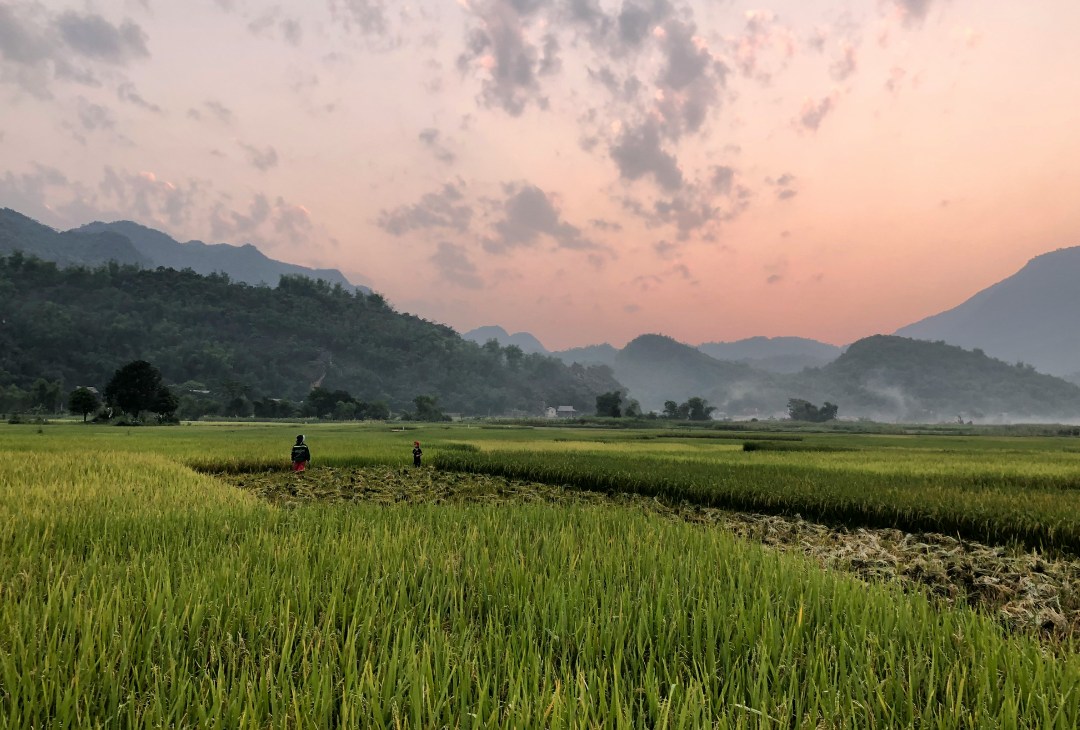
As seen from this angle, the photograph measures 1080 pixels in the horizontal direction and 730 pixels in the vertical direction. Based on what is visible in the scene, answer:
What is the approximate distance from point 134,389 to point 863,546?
68928 millimetres

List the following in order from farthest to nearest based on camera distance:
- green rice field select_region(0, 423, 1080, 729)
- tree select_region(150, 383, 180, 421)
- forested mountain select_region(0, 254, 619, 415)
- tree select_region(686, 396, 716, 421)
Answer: tree select_region(686, 396, 716, 421) < forested mountain select_region(0, 254, 619, 415) < tree select_region(150, 383, 180, 421) < green rice field select_region(0, 423, 1080, 729)

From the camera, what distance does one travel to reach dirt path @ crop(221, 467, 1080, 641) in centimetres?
543

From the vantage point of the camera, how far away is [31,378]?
93.9 m

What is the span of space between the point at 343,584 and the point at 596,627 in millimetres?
2142

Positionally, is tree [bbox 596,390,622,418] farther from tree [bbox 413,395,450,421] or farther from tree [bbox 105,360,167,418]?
tree [bbox 105,360,167,418]

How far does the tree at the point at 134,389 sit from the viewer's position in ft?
183

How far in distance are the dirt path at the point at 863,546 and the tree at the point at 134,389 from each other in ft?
174

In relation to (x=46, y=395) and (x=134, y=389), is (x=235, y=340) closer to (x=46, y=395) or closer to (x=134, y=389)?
(x=46, y=395)

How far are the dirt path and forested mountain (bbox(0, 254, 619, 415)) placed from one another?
323ft

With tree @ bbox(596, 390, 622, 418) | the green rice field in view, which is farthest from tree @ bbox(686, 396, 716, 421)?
the green rice field

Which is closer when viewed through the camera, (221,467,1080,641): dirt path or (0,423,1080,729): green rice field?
(0,423,1080,729): green rice field

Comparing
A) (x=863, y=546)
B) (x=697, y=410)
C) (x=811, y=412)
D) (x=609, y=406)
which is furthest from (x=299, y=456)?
(x=811, y=412)

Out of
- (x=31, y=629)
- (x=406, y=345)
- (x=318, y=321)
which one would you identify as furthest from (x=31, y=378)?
(x=31, y=629)

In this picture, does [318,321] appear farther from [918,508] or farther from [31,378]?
[918,508]
